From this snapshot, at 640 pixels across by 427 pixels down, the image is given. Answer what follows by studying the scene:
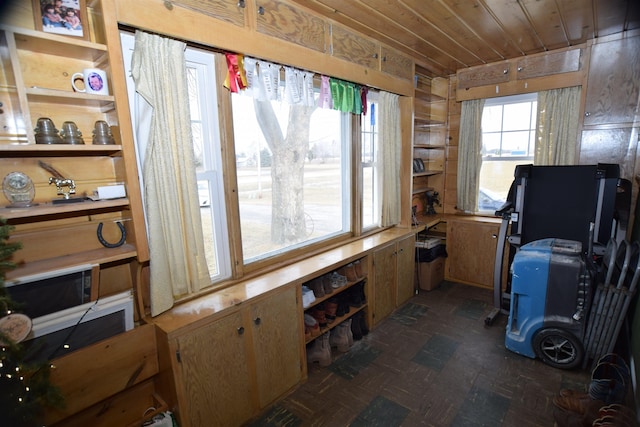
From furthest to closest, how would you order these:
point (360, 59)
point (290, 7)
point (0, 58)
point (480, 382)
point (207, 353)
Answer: point (360, 59)
point (480, 382)
point (290, 7)
point (207, 353)
point (0, 58)

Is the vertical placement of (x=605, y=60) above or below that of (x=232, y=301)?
above

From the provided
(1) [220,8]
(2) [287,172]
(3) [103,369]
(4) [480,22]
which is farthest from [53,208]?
(4) [480,22]

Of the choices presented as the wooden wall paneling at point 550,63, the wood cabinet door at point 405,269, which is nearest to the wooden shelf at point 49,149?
the wood cabinet door at point 405,269

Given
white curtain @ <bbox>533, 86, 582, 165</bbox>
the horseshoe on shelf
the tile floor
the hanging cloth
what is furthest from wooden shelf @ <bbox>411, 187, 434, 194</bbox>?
the horseshoe on shelf

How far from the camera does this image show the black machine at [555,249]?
2.21 m

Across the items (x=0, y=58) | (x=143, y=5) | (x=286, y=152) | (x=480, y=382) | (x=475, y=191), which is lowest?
(x=480, y=382)

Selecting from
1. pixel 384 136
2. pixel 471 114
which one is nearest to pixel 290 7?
pixel 384 136

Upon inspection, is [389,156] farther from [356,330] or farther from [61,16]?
[61,16]

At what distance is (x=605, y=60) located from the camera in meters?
2.89

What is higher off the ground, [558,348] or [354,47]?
[354,47]

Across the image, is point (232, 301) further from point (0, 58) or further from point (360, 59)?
point (360, 59)

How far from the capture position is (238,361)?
1771 millimetres

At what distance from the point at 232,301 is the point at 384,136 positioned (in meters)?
2.20

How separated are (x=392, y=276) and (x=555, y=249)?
1350 mm
